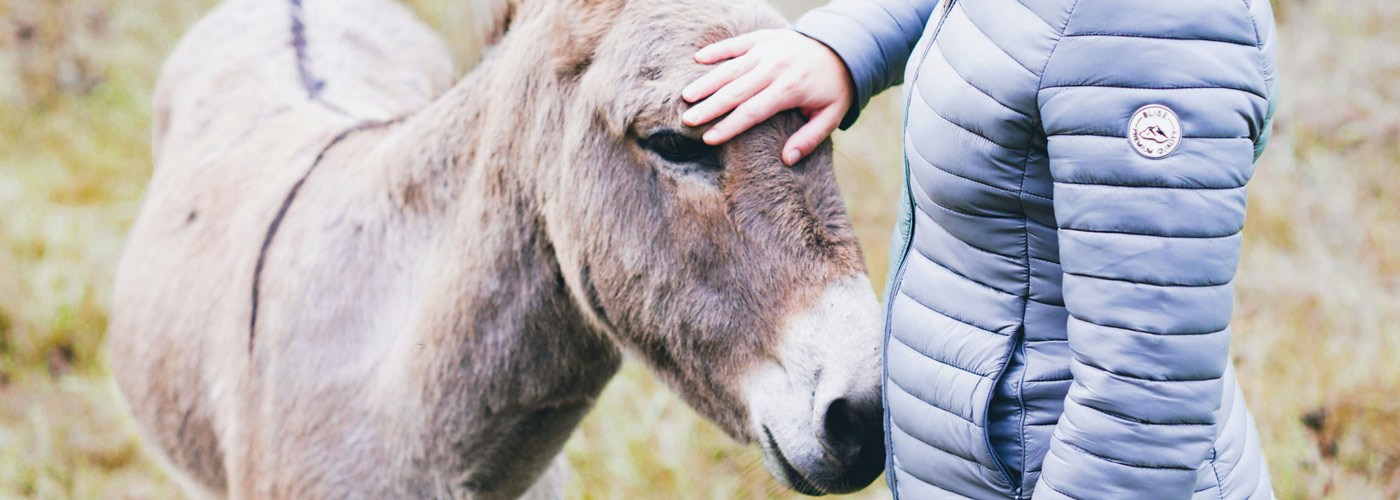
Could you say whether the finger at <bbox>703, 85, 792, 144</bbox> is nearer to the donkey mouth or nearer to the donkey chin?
the donkey chin

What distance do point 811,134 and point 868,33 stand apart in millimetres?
232

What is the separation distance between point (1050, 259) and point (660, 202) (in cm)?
61

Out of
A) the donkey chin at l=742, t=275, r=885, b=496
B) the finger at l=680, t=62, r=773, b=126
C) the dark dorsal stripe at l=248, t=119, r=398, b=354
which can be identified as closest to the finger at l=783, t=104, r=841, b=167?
the finger at l=680, t=62, r=773, b=126

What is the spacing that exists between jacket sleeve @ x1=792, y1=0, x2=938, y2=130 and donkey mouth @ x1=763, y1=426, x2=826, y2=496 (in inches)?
21.4

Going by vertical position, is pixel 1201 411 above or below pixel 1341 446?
above

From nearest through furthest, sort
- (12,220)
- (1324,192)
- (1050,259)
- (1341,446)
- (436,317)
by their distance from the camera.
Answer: (1050,259) < (436,317) < (1341,446) < (1324,192) < (12,220)

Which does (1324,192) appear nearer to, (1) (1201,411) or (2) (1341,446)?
(2) (1341,446)

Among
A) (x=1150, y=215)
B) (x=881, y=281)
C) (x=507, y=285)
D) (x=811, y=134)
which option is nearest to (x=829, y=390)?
(x=811, y=134)

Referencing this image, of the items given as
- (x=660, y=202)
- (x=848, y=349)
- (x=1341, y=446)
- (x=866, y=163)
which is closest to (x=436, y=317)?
(x=660, y=202)

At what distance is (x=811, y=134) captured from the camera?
1.46 metres

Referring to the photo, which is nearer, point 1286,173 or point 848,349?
point 848,349

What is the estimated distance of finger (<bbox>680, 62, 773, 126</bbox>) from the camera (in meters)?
1.38

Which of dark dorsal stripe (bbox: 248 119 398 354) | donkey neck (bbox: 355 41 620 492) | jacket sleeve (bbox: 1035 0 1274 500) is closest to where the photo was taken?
jacket sleeve (bbox: 1035 0 1274 500)

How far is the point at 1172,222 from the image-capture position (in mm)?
1003
